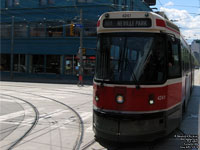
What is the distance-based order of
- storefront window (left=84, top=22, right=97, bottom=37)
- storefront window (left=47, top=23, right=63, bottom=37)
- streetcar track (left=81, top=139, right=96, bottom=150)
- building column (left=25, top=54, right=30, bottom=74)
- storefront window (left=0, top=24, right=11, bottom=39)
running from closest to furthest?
streetcar track (left=81, top=139, right=96, bottom=150) → storefront window (left=84, top=22, right=97, bottom=37) → storefront window (left=47, top=23, right=63, bottom=37) → building column (left=25, top=54, right=30, bottom=74) → storefront window (left=0, top=24, right=11, bottom=39)

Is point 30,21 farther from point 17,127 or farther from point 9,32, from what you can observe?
point 17,127

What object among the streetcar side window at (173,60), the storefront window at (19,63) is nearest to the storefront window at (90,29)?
the storefront window at (19,63)

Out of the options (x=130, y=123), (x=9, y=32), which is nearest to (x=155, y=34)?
(x=130, y=123)

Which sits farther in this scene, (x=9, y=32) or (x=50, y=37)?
(x=9, y=32)

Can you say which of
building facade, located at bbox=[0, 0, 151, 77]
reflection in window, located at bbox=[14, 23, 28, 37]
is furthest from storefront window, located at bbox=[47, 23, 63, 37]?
reflection in window, located at bbox=[14, 23, 28, 37]

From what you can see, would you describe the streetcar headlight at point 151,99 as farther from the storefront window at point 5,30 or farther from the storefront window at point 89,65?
the storefront window at point 5,30

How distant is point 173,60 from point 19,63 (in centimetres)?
3228

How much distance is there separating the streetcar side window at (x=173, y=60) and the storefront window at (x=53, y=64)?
27.3 meters

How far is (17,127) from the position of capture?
322 inches

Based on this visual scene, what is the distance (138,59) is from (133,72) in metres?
0.30

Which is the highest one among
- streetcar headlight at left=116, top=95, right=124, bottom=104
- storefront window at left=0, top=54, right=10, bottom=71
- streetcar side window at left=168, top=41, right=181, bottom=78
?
streetcar side window at left=168, top=41, right=181, bottom=78

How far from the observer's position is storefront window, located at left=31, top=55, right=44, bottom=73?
114 feet

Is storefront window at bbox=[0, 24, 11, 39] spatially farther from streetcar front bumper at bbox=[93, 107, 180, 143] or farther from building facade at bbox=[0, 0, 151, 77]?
streetcar front bumper at bbox=[93, 107, 180, 143]

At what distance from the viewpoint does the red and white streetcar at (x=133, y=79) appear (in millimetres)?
5688
